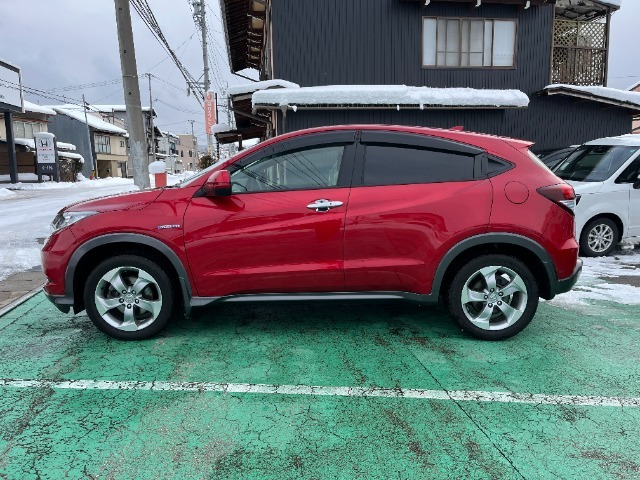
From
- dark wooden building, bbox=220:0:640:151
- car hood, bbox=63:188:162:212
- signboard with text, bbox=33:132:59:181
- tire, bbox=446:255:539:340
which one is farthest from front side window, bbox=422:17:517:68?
signboard with text, bbox=33:132:59:181

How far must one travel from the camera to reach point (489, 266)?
3.70 m

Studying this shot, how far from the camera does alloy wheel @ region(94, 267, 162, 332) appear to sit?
374cm

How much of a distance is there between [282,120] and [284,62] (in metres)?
1.88

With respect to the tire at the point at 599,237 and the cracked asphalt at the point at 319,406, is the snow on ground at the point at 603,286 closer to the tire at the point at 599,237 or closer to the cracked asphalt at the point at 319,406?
the tire at the point at 599,237

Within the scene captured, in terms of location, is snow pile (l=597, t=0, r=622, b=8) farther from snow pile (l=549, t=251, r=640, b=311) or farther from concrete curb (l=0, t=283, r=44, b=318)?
concrete curb (l=0, t=283, r=44, b=318)

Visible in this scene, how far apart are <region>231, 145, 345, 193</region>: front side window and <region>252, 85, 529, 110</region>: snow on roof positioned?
335 inches

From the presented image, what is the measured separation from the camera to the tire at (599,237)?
7320 mm

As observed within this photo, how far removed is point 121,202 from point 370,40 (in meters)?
12.0

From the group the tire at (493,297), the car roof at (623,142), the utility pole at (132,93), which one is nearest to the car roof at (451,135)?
the tire at (493,297)

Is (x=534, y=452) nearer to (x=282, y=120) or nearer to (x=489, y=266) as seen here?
(x=489, y=266)

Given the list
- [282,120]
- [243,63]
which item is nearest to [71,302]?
[282,120]

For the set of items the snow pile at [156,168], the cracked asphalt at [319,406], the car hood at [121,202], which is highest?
the snow pile at [156,168]

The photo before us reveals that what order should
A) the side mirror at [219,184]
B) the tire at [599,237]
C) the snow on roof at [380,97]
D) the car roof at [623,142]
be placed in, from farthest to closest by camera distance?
the snow on roof at [380,97] → the car roof at [623,142] → the tire at [599,237] → the side mirror at [219,184]

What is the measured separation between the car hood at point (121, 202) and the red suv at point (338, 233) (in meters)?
0.01
